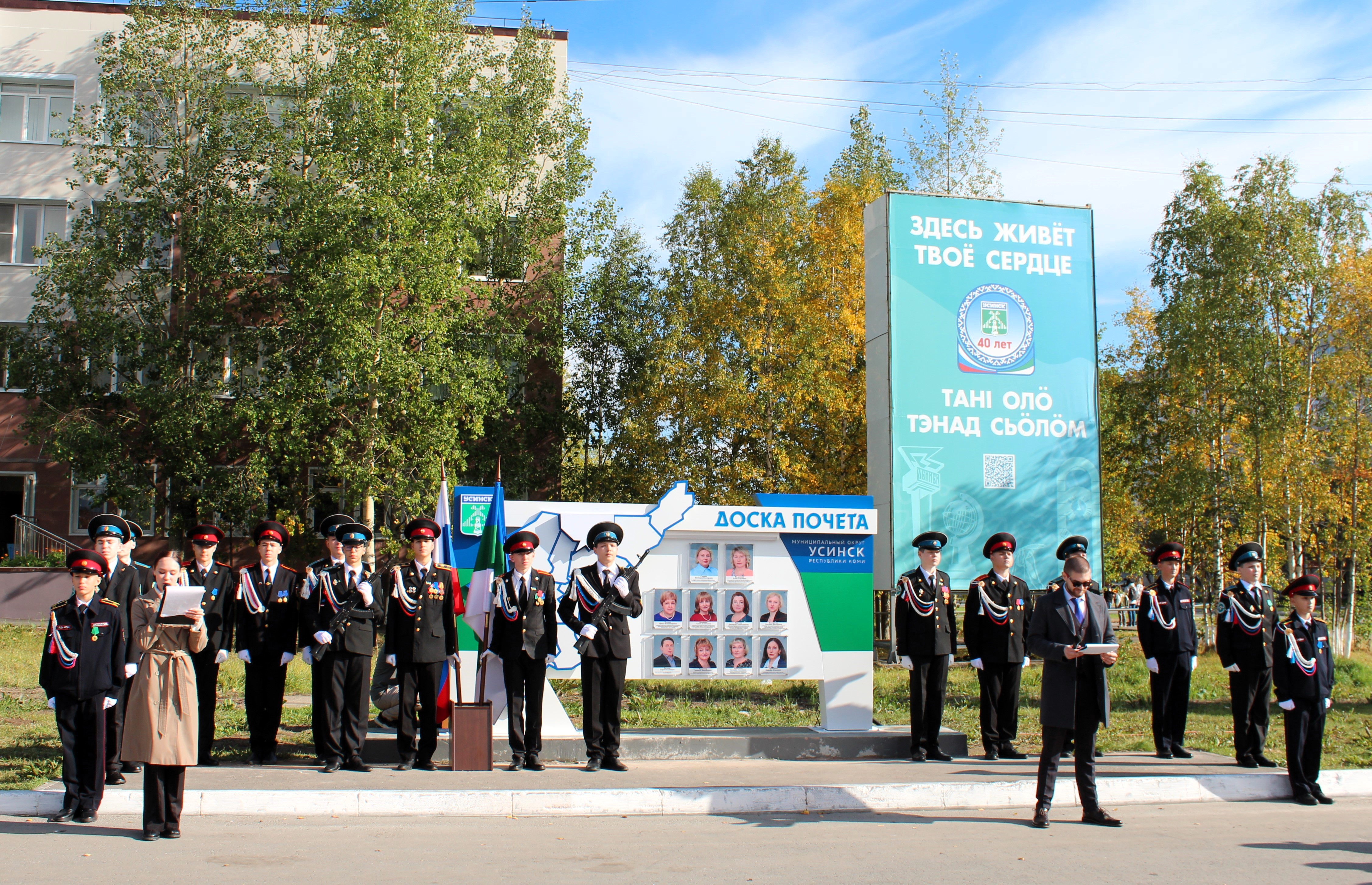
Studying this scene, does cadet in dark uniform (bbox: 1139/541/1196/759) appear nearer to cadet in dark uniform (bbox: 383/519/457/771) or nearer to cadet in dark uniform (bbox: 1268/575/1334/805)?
cadet in dark uniform (bbox: 1268/575/1334/805)

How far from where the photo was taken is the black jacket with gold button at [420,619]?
8.80 m

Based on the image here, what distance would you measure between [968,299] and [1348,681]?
31.4 feet

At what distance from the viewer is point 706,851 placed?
6379 millimetres

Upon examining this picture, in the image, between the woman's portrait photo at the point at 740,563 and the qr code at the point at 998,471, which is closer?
the woman's portrait photo at the point at 740,563

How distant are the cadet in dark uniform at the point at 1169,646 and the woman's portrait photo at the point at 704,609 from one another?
4.16 metres

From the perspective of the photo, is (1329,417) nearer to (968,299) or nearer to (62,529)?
(968,299)

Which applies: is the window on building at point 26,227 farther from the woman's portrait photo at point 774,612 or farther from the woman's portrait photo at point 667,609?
the woman's portrait photo at point 774,612

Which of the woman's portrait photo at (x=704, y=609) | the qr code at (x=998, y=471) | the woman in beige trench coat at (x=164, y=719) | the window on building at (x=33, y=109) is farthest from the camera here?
the window on building at (x=33, y=109)

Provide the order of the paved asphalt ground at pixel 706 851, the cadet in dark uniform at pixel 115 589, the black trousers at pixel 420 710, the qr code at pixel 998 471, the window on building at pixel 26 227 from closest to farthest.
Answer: the paved asphalt ground at pixel 706 851 < the cadet in dark uniform at pixel 115 589 < the black trousers at pixel 420 710 < the qr code at pixel 998 471 < the window on building at pixel 26 227

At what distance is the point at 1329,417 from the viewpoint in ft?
78.0

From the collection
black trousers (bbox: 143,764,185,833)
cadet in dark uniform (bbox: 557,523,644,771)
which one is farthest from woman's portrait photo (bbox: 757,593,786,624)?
black trousers (bbox: 143,764,185,833)

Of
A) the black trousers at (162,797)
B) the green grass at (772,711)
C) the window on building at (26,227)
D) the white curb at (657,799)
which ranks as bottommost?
the green grass at (772,711)

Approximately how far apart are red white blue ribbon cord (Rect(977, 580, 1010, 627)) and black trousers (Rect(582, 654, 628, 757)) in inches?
142

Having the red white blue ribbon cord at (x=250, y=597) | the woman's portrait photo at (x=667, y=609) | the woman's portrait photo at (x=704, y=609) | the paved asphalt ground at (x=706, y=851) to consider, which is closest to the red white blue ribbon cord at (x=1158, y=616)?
the paved asphalt ground at (x=706, y=851)
